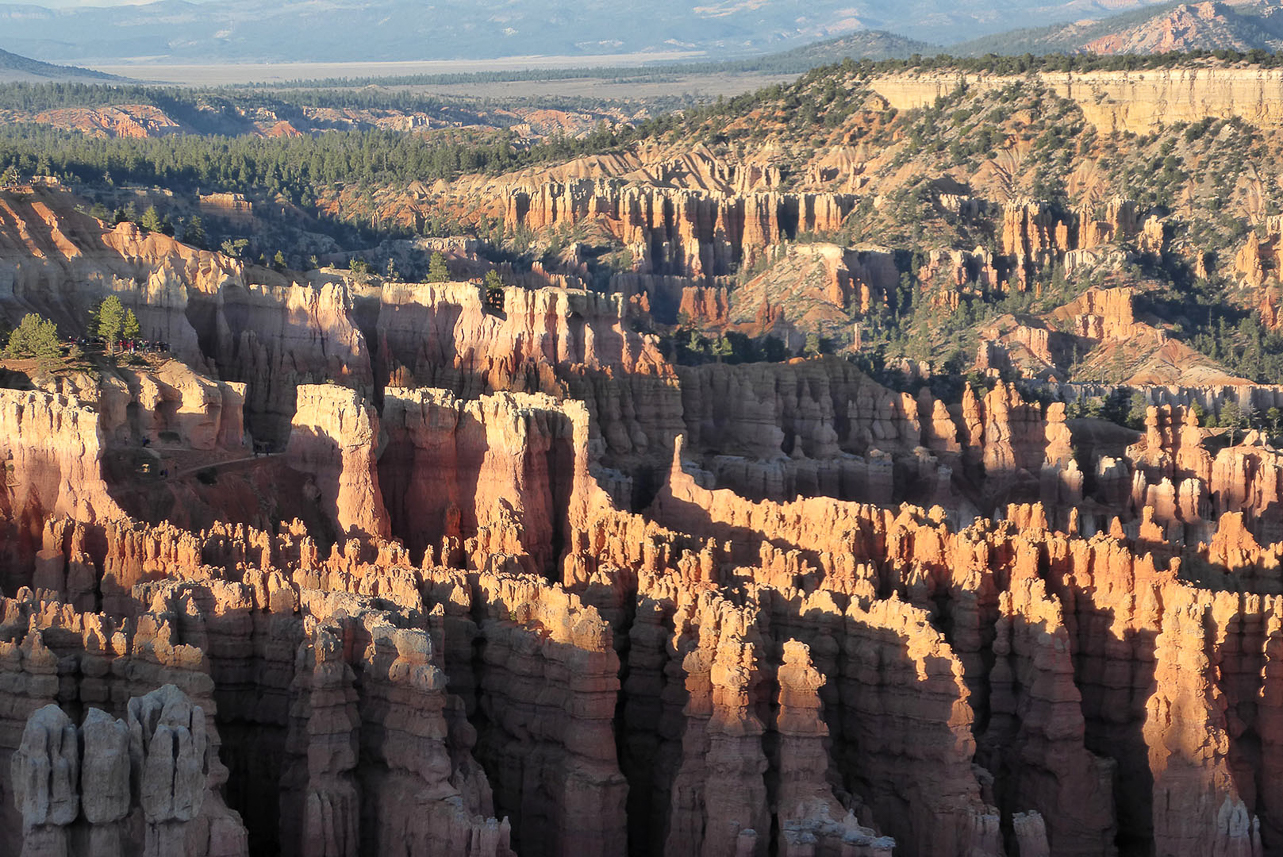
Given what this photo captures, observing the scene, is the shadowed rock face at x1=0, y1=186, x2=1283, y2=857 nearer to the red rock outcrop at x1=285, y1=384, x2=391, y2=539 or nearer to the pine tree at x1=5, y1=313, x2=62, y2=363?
the red rock outcrop at x1=285, y1=384, x2=391, y2=539

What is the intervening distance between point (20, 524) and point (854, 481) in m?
35.2

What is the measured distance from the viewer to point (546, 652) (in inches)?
1996

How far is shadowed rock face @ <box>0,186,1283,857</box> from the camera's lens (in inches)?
1793

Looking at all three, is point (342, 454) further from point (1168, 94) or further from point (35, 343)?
point (1168, 94)

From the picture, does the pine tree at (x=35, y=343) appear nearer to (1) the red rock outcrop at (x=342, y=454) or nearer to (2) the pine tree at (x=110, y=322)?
(2) the pine tree at (x=110, y=322)

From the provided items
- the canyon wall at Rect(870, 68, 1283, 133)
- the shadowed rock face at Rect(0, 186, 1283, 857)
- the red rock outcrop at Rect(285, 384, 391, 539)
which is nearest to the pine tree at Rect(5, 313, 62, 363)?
the shadowed rock face at Rect(0, 186, 1283, 857)

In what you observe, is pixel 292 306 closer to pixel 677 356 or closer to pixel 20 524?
pixel 20 524

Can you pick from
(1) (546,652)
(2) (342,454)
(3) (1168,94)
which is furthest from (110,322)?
(3) (1168,94)

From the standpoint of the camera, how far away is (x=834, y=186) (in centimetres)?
17175

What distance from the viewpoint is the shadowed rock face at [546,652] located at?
149 ft

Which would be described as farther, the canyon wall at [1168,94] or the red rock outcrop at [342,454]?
the canyon wall at [1168,94]

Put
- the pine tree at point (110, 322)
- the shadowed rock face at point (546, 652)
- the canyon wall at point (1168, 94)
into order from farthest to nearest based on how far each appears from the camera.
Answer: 1. the canyon wall at point (1168, 94)
2. the pine tree at point (110, 322)
3. the shadowed rock face at point (546, 652)

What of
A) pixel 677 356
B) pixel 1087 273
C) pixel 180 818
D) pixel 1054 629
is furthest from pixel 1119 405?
pixel 180 818

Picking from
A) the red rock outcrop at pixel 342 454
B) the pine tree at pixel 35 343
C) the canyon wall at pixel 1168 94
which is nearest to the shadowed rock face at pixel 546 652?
the red rock outcrop at pixel 342 454
